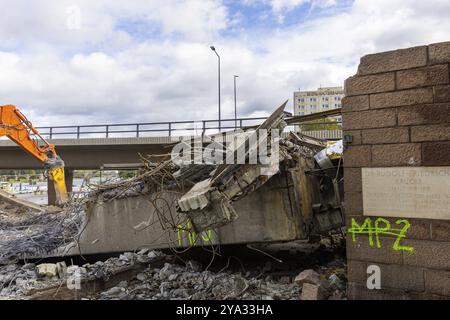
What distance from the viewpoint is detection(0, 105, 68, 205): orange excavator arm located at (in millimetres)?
14734

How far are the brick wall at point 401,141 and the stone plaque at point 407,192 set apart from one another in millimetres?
78

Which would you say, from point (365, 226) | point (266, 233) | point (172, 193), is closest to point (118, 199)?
point (172, 193)

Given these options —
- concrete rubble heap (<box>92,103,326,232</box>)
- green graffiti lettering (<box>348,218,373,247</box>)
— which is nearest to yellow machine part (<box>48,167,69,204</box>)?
concrete rubble heap (<box>92,103,326,232</box>)

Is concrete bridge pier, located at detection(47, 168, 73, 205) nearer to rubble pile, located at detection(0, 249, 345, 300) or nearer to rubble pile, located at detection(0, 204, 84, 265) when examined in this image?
rubble pile, located at detection(0, 204, 84, 265)

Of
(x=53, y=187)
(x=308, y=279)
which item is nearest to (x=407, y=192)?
(x=308, y=279)

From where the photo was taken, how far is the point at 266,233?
21.9 feet

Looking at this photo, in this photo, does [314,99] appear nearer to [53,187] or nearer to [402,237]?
[53,187]

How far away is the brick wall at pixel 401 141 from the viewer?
4.48m

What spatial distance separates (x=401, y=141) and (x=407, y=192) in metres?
0.59

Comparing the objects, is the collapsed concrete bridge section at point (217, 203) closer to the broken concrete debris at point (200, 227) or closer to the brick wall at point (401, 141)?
the broken concrete debris at point (200, 227)

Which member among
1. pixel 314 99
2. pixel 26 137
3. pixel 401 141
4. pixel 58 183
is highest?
pixel 314 99

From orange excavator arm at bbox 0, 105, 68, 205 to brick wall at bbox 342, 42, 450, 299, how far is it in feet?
40.0

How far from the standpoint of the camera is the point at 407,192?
183 inches
